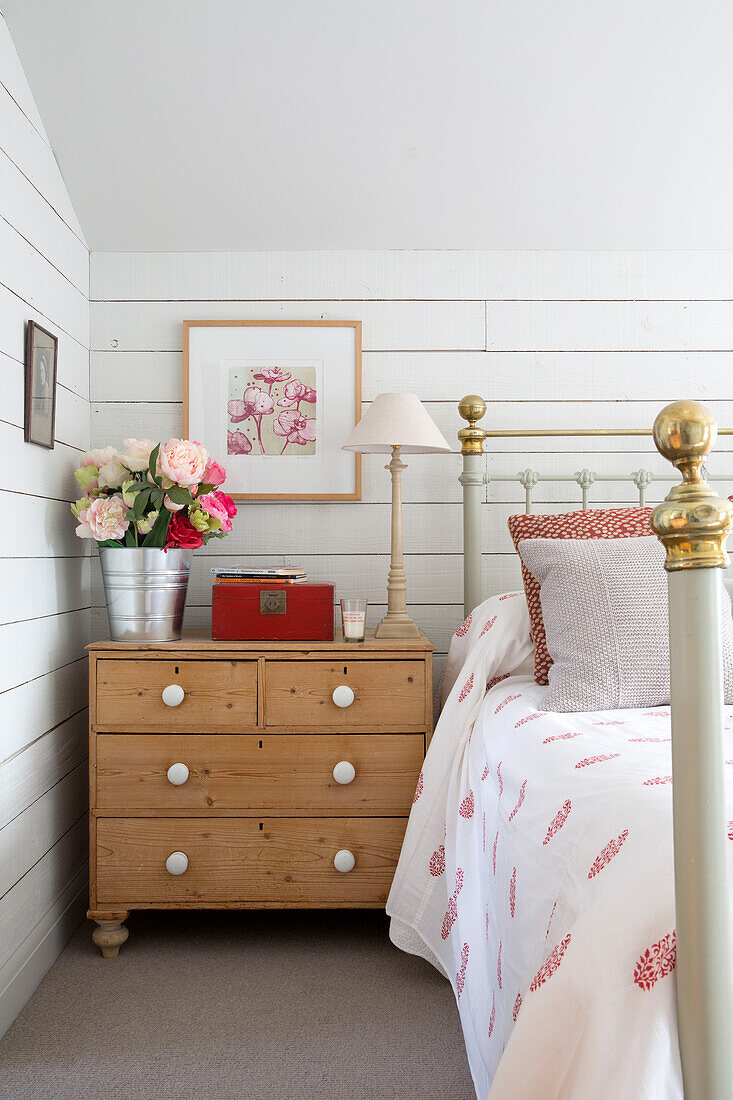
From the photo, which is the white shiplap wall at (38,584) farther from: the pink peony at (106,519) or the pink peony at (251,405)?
the pink peony at (251,405)

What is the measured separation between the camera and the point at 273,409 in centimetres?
236

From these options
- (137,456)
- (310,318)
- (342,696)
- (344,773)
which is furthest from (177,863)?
(310,318)

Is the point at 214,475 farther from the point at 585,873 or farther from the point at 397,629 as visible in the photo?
the point at 585,873

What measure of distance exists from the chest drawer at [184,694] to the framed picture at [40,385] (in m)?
0.55

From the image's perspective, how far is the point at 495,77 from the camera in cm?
198

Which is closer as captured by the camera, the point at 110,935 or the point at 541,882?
the point at 541,882

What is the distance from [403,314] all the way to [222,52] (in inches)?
31.6

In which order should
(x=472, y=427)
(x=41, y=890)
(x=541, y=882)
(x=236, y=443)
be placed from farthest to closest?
(x=236, y=443), (x=472, y=427), (x=41, y=890), (x=541, y=882)

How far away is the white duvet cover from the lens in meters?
0.70

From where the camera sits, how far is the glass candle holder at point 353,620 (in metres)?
1.99

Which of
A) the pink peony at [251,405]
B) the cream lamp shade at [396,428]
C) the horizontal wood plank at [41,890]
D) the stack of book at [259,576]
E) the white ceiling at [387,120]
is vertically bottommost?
the horizontal wood plank at [41,890]

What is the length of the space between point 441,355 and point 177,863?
1521 mm

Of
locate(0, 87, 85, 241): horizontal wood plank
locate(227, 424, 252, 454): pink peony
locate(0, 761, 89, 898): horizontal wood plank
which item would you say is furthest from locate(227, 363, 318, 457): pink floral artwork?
locate(0, 761, 89, 898): horizontal wood plank

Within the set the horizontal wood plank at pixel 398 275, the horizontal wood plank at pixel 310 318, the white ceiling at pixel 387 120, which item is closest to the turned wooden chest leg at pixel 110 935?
the horizontal wood plank at pixel 310 318
